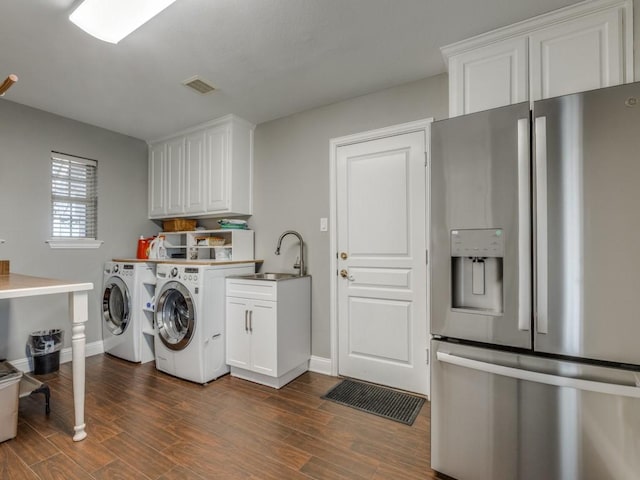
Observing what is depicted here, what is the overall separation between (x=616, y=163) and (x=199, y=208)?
3.30 metres

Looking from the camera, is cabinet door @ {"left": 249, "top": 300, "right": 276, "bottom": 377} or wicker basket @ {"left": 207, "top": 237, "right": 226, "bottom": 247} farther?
wicker basket @ {"left": 207, "top": 237, "right": 226, "bottom": 247}

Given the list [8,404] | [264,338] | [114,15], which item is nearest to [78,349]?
[8,404]

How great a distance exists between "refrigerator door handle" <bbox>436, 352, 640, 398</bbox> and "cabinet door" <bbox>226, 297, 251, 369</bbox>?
1.71 meters

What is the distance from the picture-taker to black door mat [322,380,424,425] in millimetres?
2172

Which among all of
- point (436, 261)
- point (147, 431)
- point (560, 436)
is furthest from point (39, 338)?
point (560, 436)

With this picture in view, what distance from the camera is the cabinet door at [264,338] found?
2551 mm

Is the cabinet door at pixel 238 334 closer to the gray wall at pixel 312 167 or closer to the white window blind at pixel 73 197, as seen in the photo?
the gray wall at pixel 312 167

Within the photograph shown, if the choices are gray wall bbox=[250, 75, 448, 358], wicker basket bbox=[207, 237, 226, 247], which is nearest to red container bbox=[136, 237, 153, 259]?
wicker basket bbox=[207, 237, 226, 247]

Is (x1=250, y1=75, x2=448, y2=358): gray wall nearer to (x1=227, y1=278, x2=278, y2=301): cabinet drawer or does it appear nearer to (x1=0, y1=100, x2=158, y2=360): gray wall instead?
(x1=227, y1=278, x2=278, y2=301): cabinet drawer

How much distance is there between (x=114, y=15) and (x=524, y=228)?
2.33 metres

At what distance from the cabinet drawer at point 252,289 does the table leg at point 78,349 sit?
1.13 m

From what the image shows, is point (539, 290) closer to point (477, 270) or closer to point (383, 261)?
point (477, 270)

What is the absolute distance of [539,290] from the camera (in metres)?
1.36

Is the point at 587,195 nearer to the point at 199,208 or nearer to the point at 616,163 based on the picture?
the point at 616,163
